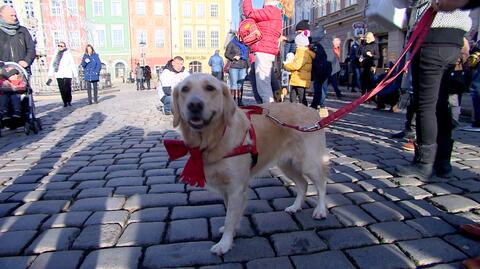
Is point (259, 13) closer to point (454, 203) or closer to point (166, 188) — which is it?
point (166, 188)

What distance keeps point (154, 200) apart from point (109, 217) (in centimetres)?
46

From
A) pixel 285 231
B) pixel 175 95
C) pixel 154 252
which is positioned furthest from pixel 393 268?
pixel 175 95

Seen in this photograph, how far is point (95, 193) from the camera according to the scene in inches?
136

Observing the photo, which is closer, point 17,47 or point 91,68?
point 17,47

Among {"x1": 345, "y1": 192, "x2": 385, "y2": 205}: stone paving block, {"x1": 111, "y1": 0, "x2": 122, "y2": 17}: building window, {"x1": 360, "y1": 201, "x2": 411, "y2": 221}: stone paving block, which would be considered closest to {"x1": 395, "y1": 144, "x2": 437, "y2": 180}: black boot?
{"x1": 345, "y1": 192, "x2": 385, "y2": 205}: stone paving block

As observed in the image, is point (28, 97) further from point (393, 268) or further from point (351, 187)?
point (393, 268)

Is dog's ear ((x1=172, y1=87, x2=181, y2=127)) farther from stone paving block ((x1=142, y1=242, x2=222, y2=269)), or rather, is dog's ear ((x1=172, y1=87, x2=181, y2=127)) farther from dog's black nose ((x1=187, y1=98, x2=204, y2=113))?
stone paving block ((x1=142, y1=242, x2=222, y2=269))

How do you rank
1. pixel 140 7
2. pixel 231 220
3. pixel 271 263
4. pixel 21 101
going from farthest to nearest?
pixel 140 7
pixel 21 101
pixel 231 220
pixel 271 263

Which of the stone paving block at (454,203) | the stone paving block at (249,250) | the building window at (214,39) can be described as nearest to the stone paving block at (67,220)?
the stone paving block at (249,250)

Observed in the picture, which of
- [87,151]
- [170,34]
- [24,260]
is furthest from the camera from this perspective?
[170,34]

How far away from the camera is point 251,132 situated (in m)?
2.59

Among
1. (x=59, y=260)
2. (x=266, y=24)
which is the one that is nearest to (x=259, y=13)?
(x=266, y=24)

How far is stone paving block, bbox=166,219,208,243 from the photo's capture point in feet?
8.33

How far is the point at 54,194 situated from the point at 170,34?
58629mm
